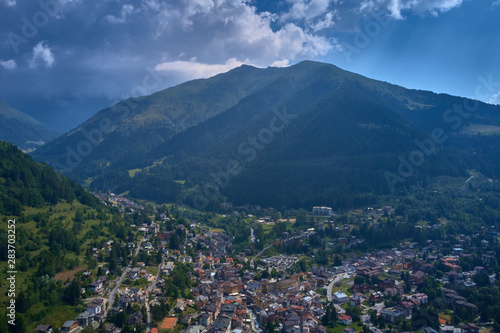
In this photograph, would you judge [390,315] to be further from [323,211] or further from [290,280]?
[323,211]

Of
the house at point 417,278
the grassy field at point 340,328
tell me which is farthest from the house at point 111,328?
the house at point 417,278

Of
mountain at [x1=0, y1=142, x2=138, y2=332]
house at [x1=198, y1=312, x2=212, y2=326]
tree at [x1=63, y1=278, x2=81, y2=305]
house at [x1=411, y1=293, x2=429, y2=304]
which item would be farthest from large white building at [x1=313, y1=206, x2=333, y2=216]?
tree at [x1=63, y1=278, x2=81, y2=305]

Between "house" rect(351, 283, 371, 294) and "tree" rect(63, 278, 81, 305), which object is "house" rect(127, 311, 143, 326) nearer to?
"tree" rect(63, 278, 81, 305)

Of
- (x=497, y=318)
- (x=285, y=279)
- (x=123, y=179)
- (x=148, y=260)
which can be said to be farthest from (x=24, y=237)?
(x=123, y=179)

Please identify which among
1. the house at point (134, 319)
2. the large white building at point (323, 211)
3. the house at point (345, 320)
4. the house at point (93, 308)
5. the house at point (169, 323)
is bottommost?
the house at point (345, 320)

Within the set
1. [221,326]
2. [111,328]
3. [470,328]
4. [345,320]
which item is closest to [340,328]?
[345,320]

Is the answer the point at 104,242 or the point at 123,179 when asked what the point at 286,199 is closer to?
the point at 104,242

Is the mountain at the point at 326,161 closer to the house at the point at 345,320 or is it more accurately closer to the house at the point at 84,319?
the house at the point at 345,320
